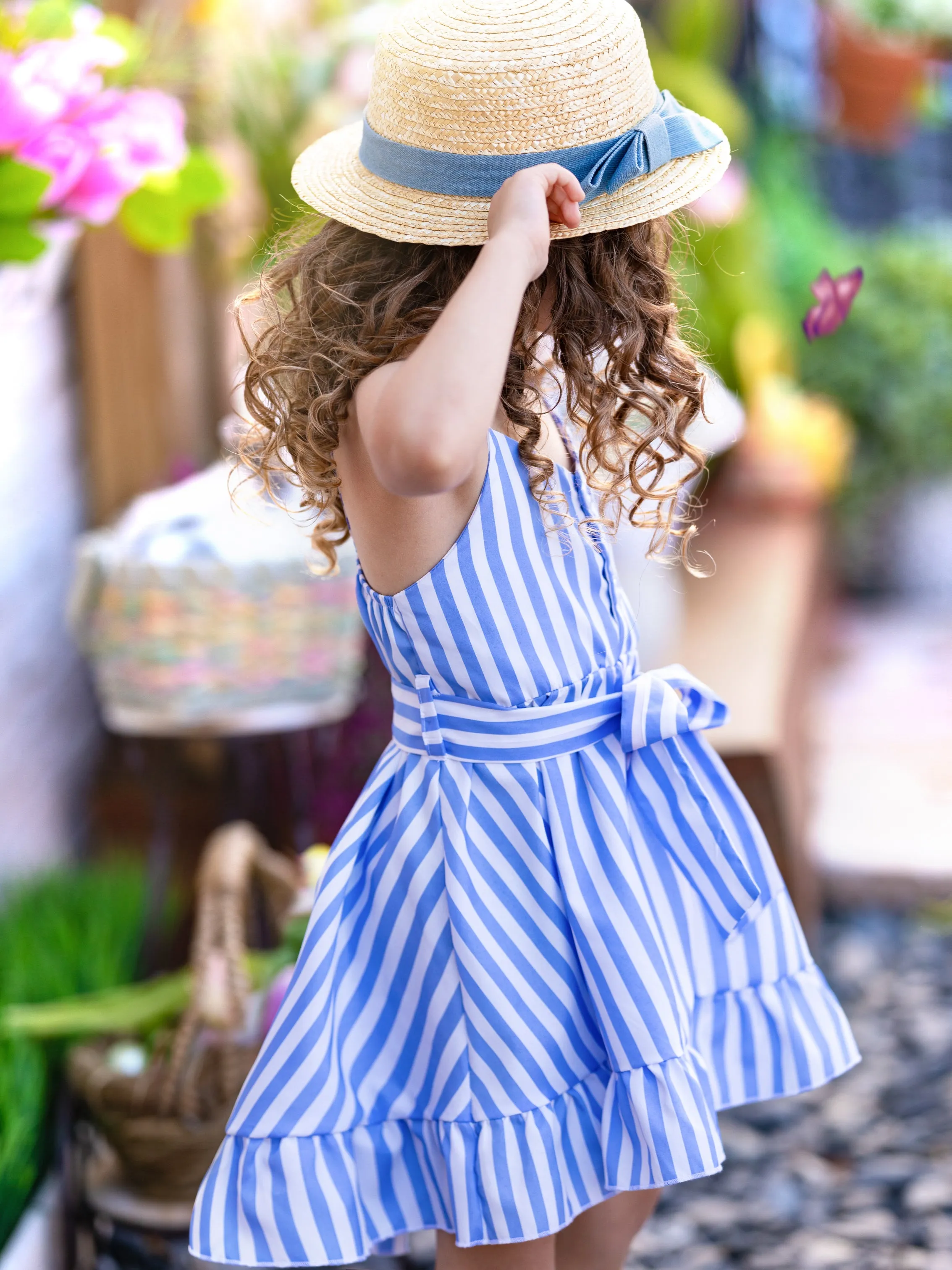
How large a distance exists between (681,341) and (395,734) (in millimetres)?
470

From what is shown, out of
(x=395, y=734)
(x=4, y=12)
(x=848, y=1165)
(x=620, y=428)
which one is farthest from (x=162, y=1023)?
(x=4, y=12)

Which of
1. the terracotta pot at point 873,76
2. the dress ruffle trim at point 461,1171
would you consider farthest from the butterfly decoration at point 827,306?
the terracotta pot at point 873,76

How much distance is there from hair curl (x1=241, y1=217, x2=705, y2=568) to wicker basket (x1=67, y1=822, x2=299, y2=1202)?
2.67ft

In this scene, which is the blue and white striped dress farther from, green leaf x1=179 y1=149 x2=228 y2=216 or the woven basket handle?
green leaf x1=179 y1=149 x2=228 y2=216

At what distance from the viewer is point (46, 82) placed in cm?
151

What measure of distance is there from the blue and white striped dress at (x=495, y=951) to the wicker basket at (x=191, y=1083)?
544 mm

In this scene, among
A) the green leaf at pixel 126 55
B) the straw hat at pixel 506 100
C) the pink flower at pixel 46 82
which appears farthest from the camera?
the green leaf at pixel 126 55

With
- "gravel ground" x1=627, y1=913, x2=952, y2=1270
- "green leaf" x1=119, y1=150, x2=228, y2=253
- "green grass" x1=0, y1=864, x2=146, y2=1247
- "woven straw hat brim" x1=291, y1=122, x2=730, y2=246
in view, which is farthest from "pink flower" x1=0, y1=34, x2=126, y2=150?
"gravel ground" x1=627, y1=913, x2=952, y2=1270

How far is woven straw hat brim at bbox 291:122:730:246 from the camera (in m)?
1.21

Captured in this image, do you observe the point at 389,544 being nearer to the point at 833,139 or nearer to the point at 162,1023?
the point at 162,1023

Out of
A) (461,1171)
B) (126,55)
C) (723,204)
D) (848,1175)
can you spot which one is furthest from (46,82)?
(723,204)

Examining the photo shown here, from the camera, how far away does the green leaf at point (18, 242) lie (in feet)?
5.12

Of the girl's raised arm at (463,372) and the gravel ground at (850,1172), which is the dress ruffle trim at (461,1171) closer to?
the girl's raised arm at (463,372)

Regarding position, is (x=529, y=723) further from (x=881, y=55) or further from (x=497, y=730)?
(x=881, y=55)
